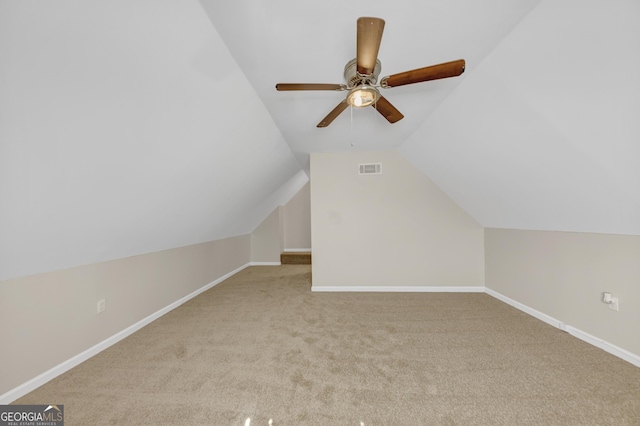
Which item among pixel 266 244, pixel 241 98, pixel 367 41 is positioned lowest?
pixel 266 244

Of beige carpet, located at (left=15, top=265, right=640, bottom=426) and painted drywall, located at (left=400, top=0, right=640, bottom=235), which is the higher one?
painted drywall, located at (left=400, top=0, right=640, bottom=235)

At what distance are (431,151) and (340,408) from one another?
2877mm

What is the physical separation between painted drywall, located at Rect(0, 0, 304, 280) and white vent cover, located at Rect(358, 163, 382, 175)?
185 centimetres

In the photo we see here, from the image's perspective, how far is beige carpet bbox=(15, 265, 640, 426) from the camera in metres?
1.40

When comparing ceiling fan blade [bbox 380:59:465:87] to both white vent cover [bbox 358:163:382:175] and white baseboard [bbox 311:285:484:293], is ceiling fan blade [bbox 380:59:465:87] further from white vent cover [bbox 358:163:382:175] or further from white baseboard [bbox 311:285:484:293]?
white baseboard [bbox 311:285:484:293]

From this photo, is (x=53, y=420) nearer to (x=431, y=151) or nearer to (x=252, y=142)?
(x=252, y=142)

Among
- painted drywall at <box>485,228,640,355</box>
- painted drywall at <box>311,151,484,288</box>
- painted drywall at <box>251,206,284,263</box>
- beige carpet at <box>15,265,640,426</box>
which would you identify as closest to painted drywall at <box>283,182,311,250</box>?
painted drywall at <box>251,206,284,263</box>

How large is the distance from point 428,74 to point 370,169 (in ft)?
7.90

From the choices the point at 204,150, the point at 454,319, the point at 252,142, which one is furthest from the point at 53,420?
the point at 454,319

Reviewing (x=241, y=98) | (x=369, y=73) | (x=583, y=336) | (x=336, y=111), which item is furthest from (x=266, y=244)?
(x=583, y=336)

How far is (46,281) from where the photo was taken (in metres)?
1.74

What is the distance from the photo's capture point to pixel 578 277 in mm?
2268

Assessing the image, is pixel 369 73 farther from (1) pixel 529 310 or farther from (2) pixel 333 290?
(1) pixel 529 310

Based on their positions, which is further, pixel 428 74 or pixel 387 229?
pixel 387 229
